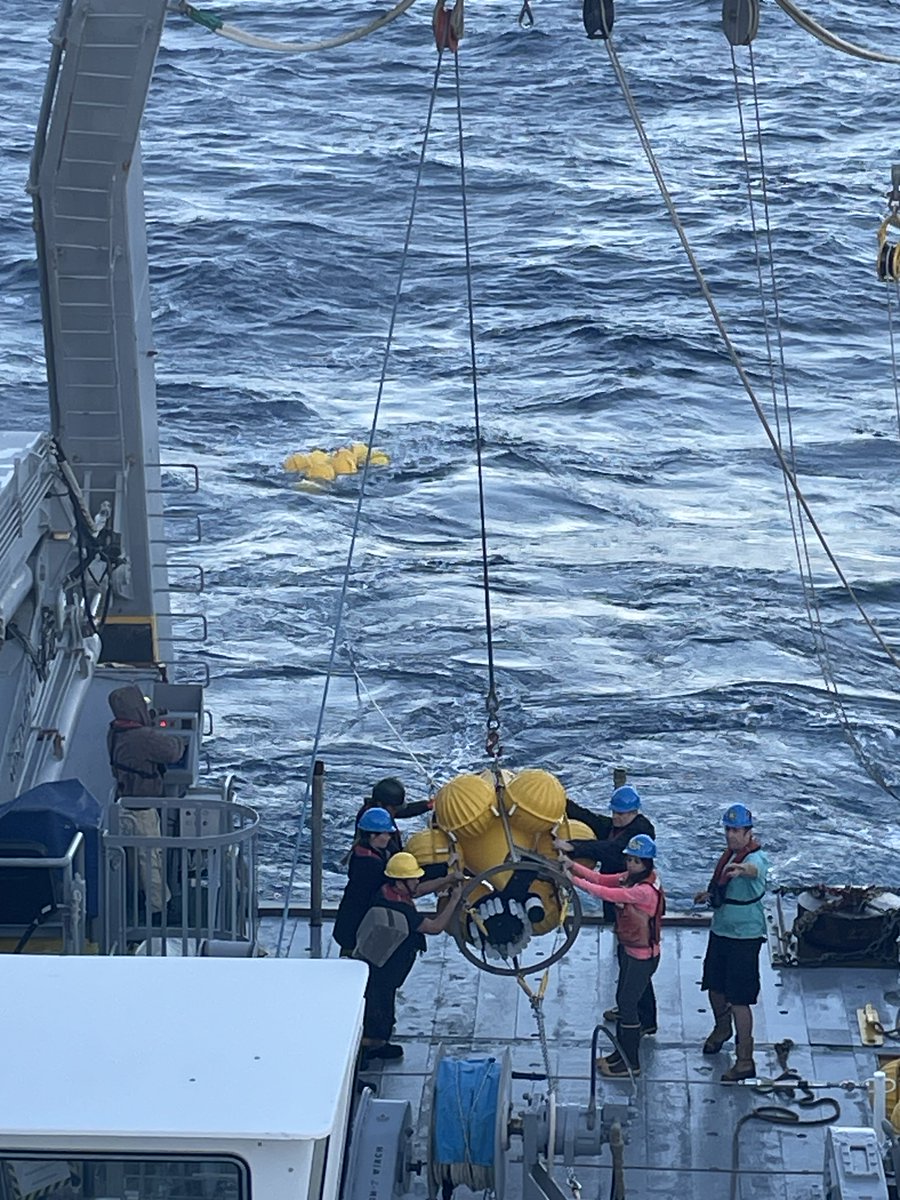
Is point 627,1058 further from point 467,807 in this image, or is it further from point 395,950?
point 467,807

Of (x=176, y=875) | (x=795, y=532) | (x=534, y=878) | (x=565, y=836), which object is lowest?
(x=795, y=532)

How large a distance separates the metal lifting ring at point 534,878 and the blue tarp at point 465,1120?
690mm

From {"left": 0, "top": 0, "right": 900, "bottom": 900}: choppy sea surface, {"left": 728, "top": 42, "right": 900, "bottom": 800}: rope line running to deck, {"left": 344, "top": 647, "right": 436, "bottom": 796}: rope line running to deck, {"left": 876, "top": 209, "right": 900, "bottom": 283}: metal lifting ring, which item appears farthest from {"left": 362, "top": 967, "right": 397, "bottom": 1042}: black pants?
{"left": 344, "top": 647, "right": 436, "bottom": 796}: rope line running to deck

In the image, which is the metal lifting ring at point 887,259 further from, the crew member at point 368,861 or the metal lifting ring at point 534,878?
the metal lifting ring at point 534,878

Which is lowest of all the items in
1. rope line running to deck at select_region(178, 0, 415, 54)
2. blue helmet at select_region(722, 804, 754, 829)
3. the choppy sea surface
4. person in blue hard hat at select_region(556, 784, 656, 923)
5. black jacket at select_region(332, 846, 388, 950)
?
the choppy sea surface

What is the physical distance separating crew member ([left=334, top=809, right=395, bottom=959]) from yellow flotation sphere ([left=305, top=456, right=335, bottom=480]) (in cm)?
2275

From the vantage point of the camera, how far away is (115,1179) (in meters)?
5.39

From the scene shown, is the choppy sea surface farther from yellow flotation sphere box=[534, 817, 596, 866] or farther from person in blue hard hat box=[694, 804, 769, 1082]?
person in blue hard hat box=[694, 804, 769, 1082]

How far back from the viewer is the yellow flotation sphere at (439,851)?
33.0 ft

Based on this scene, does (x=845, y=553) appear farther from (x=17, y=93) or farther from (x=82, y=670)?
(x=17, y=93)

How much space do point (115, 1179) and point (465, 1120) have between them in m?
3.23

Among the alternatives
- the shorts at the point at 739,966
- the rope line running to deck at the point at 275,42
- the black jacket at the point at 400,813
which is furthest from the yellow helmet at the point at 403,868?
the rope line running to deck at the point at 275,42

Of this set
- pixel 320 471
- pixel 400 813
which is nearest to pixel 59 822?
pixel 400 813

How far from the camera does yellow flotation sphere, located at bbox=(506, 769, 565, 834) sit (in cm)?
985
